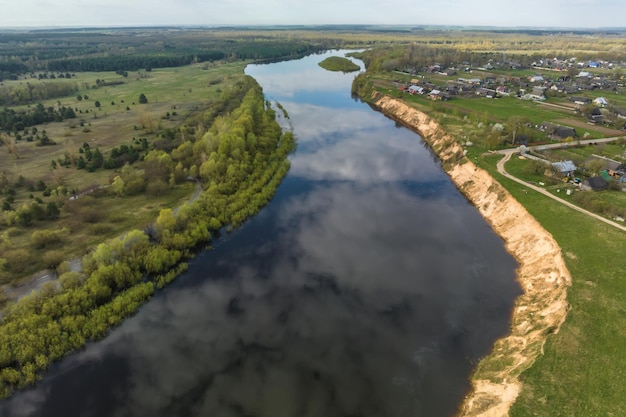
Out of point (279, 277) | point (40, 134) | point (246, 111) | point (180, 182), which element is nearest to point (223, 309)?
point (279, 277)

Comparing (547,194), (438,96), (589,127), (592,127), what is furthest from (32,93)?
(592,127)

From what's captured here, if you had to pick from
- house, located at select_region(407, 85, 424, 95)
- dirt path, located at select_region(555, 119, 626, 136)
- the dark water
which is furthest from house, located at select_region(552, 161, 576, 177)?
house, located at select_region(407, 85, 424, 95)

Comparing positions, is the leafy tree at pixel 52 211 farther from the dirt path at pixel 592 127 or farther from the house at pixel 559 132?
the dirt path at pixel 592 127

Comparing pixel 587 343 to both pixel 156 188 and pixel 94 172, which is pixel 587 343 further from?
pixel 94 172

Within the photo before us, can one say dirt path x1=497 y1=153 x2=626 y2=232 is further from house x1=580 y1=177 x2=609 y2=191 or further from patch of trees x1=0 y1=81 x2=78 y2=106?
patch of trees x1=0 y1=81 x2=78 y2=106

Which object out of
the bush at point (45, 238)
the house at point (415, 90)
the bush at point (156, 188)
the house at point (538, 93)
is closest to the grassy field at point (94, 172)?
the bush at point (45, 238)
